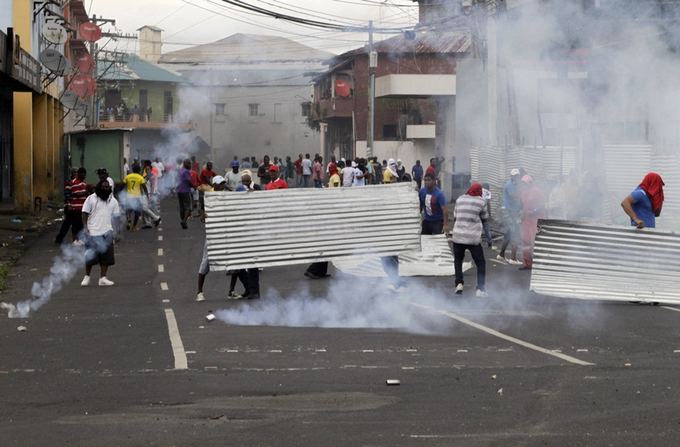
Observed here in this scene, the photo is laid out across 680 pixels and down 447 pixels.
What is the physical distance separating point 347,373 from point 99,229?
28.0ft

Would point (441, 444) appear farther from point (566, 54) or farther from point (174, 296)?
point (566, 54)

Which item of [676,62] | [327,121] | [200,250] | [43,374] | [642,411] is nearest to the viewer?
[642,411]

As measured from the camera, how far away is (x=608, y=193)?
2394 cm

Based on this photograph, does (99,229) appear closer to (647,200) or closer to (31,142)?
(647,200)

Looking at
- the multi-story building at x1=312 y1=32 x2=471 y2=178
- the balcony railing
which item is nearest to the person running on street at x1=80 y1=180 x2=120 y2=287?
the multi-story building at x1=312 y1=32 x2=471 y2=178

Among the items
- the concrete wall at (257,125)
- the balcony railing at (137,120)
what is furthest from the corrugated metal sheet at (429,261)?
the concrete wall at (257,125)

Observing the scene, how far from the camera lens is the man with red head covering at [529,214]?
19.1 m

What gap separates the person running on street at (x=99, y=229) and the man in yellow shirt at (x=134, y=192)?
8521 millimetres

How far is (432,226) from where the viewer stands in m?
17.5

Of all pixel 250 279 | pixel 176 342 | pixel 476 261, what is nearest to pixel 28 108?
pixel 250 279

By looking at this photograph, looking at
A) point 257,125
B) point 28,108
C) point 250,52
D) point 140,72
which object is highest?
point 250,52

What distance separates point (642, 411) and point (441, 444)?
165 cm

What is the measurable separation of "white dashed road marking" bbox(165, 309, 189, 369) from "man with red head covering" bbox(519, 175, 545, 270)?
7.30 metres

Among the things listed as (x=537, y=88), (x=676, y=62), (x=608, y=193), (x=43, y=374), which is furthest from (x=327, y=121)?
(x=43, y=374)
